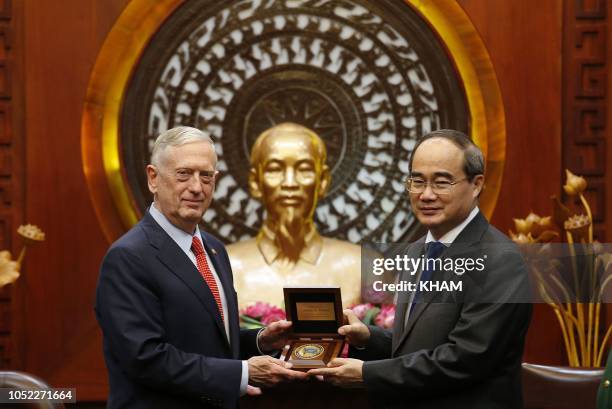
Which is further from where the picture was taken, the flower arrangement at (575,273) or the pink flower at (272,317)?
the flower arrangement at (575,273)

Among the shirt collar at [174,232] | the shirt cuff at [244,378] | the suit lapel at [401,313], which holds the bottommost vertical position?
the shirt cuff at [244,378]

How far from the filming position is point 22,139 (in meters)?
4.86

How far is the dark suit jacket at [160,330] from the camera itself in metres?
2.69

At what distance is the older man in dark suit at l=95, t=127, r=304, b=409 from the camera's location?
8.84ft

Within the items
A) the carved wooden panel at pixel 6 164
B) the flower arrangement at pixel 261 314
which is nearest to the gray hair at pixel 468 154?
the flower arrangement at pixel 261 314

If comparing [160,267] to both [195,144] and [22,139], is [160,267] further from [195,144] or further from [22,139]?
[22,139]

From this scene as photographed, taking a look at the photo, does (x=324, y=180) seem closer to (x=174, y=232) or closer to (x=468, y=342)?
(x=174, y=232)

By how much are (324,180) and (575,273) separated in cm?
118

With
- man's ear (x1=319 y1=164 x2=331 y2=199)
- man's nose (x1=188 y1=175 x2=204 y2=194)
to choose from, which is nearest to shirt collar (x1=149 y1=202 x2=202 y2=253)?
man's nose (x1=188 y1=175 x2=204 y2=194)

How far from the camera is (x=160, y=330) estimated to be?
8.93 feet

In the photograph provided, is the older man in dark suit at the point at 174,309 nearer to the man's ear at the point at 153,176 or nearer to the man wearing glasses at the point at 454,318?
the man's ear at the point at 153,176

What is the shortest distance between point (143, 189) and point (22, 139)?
62 cm

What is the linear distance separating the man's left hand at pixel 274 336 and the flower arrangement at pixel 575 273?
1625 millimetres

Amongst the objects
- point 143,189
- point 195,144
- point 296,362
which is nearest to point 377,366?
point 296,362
